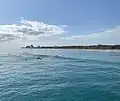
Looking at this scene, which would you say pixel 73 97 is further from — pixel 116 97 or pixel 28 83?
pixel 28 83

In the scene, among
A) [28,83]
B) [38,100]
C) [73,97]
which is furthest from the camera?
[28,83]

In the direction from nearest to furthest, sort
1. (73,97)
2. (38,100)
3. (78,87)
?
(38,100)
(73,97)
(78,87)

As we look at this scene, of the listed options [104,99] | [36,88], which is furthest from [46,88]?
[104,99]

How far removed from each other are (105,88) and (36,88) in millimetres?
11214

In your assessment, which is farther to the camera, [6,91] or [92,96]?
[6,91]

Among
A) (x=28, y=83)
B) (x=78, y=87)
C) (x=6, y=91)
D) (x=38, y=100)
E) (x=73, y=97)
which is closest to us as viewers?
(x=38, y=100)

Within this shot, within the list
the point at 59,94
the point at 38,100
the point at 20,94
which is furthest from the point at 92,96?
the point at 20,94

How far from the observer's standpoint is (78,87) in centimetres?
3067

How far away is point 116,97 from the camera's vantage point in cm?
2505

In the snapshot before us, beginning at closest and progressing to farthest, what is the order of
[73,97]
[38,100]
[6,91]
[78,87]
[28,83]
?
[38,100] < [73,97] < [6,91] < [78,87] < [28,83]

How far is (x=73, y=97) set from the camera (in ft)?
83.2

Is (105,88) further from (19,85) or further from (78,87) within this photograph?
(19,85)

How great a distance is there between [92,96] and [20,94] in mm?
10373

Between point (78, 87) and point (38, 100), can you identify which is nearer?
point (38, 100)
